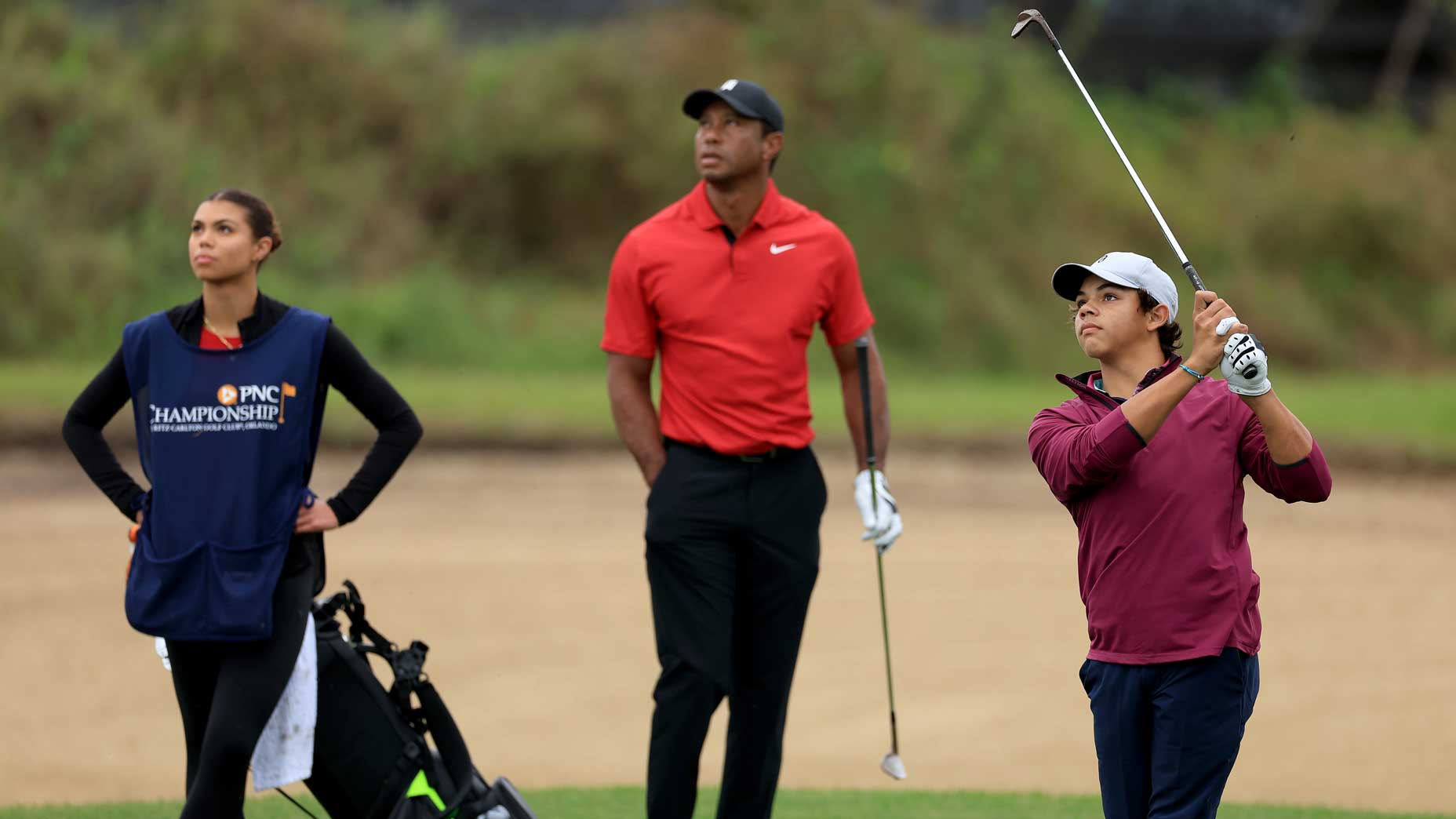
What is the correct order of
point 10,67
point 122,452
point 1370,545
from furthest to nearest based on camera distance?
point 10,67
point 122,452
point 1370,545

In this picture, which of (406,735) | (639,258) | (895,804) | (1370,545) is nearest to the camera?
(406,735)

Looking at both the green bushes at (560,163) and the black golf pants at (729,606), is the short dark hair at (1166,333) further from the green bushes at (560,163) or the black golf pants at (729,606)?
the green bushes at (560,163)

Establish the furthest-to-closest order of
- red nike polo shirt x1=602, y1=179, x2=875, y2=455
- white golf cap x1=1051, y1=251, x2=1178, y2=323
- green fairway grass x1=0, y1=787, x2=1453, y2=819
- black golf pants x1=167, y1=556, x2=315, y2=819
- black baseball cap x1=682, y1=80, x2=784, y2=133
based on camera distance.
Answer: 1. green fairway grass x1=0, y1=787, x2=1453, y2=819
2. black baseball cap x1=682, y1=80, x2=784, y2=133
3. red nike polo shirt x1=602, y1=179, x2=875, y2=455
4. black golf pants x1=167, y1=556, x2=315, y2=819
5. white golf cap x1=1051, y1=251, x2=1178, y2=323

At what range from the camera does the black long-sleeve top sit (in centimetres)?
416

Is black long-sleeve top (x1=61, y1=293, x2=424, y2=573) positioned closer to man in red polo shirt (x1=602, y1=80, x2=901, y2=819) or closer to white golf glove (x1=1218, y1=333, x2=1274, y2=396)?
man in red polo shirt (x1=602, y1=80, x2=901, y2=819)

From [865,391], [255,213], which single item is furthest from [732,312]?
[255,213]

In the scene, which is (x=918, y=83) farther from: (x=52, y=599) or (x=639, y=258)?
(x=639, y=258)

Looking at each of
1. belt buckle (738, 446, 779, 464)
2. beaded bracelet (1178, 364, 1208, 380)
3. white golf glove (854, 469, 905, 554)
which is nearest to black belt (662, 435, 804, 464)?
belt buckle (738, 446, 779, 464)

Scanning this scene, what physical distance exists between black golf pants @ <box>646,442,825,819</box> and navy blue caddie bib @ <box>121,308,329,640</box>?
939 mm

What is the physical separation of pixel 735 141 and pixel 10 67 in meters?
20.7

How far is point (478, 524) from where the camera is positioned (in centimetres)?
1517

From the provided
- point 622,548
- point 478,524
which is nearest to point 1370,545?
point 622,548

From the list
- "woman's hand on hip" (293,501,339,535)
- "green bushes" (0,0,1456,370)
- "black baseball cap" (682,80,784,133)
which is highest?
"green bushes" (0,0,1456,370)

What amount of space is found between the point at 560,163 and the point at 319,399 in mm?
23557
